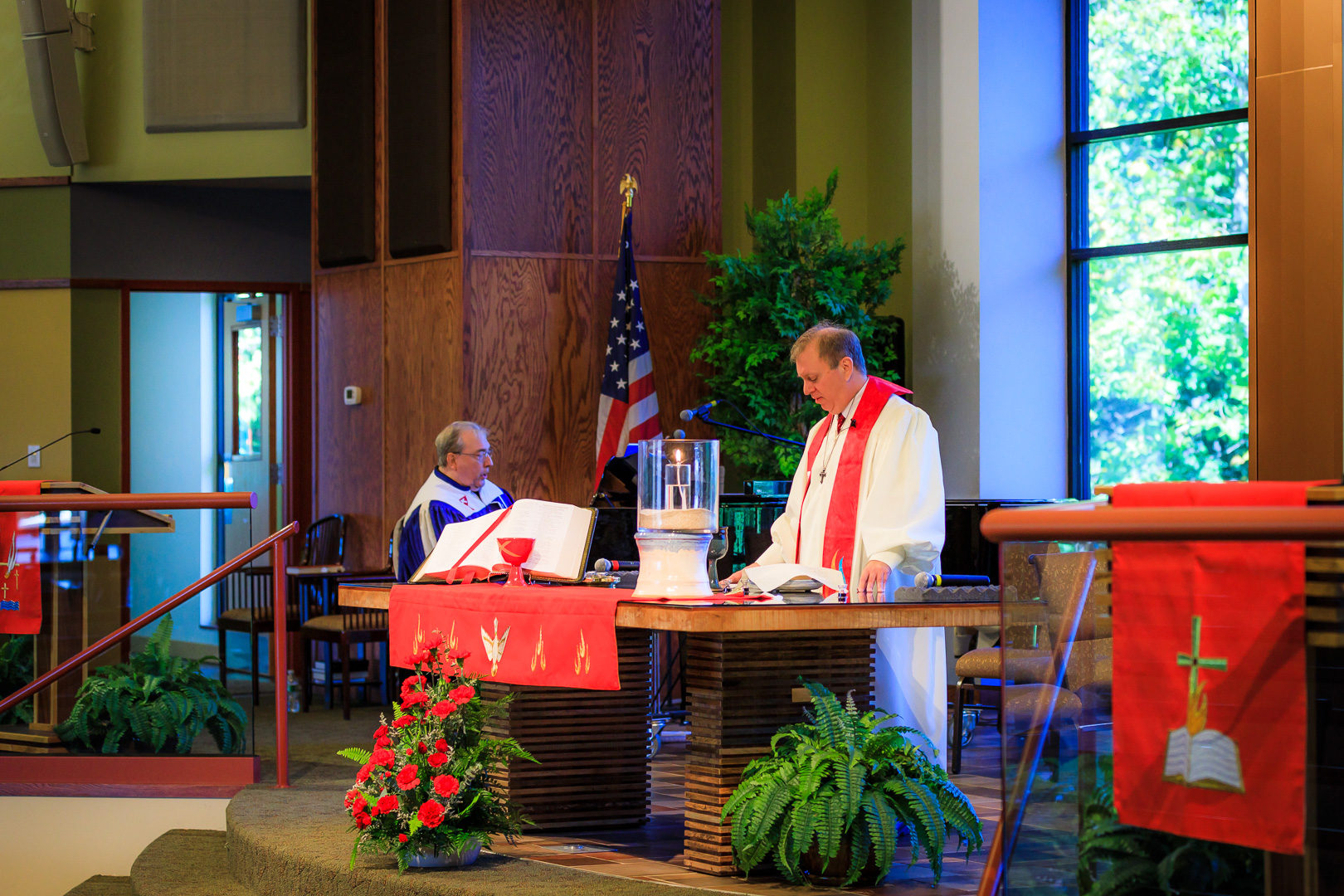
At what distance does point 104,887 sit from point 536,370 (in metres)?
3.57

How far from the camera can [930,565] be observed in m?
4.29

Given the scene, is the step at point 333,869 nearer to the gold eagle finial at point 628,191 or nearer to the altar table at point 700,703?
the altar table at point 700,703

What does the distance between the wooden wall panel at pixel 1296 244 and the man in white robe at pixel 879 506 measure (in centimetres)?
95

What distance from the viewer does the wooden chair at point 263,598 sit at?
209 inches

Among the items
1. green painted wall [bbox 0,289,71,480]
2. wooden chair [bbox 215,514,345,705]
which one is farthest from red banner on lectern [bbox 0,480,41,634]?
green painted wall [bbox 0,289,71,480]

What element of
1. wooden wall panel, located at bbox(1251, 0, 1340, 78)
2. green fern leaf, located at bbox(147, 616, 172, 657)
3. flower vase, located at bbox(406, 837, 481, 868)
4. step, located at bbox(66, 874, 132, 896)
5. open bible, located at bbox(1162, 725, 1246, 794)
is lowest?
step, located at bbox(66, 874, 132, 896)

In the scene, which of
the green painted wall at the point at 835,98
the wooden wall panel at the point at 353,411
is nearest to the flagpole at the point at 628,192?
the green painted wall at the point at 835,98

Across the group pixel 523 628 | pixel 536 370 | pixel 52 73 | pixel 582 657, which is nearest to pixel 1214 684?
pixel 582 657

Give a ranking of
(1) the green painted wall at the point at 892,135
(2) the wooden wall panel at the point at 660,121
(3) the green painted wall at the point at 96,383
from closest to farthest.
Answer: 1. (2) the wooden wall panel at the point at 660,121
2. (1) the green painted wall at the point at 892,135
3. (3) the green painted wall at the point at 96,383

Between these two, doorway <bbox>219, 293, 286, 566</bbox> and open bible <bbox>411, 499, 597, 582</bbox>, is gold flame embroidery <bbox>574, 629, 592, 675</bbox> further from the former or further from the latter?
doorway <bbox>219, 293, 286, 566</bbox>

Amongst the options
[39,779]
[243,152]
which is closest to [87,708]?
[39,779]

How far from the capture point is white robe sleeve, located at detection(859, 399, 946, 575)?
164 inches

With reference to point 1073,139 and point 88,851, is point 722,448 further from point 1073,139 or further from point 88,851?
point 88,851

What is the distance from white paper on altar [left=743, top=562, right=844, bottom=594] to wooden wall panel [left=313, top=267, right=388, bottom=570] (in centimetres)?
470
